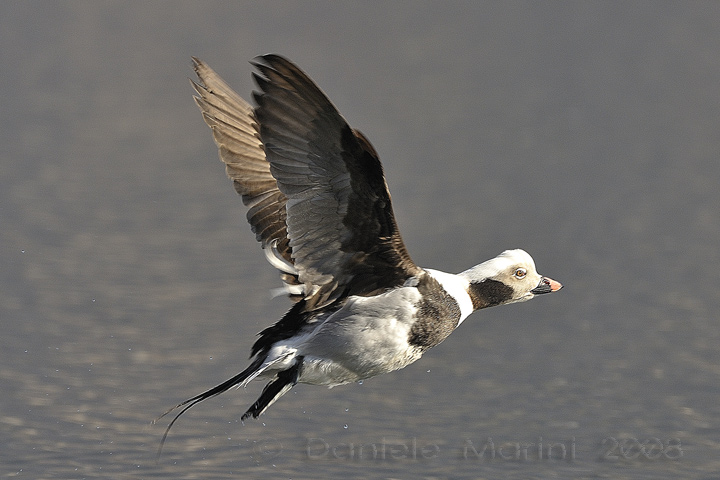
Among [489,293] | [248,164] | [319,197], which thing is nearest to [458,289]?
[489,293]

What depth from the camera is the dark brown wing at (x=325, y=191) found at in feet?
20.3

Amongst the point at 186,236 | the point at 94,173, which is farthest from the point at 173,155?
the point at 186,236

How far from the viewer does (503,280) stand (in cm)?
745

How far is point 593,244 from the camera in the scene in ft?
46.0

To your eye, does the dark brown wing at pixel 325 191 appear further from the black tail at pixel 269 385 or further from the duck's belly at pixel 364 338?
the black tail at pixel 269 385

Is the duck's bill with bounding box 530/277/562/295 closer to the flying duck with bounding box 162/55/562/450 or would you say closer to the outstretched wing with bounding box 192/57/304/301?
the flying duck with bounding box 162/55/562/450

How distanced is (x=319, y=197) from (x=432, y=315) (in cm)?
100

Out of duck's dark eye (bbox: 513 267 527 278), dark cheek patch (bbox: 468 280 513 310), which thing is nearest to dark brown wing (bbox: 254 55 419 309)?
dark cheek patch (bbox: 468 280 513 310)

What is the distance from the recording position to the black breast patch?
6.93 metres

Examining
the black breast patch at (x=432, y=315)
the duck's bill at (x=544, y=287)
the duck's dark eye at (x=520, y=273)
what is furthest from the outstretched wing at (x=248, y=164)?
the duck's bill at (x=544, y=287)

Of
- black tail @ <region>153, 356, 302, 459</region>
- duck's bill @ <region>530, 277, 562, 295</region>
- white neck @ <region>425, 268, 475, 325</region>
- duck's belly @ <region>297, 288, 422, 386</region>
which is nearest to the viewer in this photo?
black tail @ <region>153, 356, 302, 459</region>

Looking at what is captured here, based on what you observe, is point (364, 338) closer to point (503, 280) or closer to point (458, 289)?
point (458, 289)

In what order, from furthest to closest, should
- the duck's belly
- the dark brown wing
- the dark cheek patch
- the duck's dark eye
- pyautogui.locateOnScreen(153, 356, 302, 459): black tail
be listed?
the duck's dark eye → the dark cheek patch → the duck's belly → pyautogui.locateOnScreen(153, 356, 302, 459): black tail → the dark brown wing

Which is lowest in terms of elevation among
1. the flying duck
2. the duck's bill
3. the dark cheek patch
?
the duck's bill
